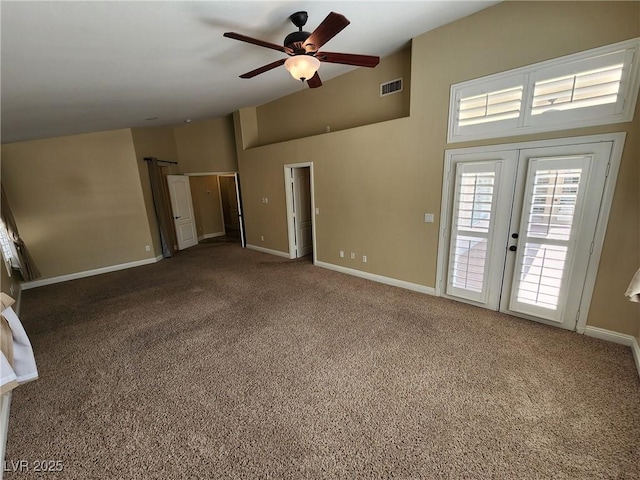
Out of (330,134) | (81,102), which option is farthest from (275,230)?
(81,102)

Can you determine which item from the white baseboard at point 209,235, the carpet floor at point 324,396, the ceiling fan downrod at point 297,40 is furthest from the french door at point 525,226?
the white baseboard at point 209,235

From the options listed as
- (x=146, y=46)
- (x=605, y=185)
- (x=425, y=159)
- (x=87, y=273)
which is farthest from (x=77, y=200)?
(x=605, y=185)

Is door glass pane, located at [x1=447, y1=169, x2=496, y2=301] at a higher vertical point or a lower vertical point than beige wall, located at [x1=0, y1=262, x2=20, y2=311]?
higher

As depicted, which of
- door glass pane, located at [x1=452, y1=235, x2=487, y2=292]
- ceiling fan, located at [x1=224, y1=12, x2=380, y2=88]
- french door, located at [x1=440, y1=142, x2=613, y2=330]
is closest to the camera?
ceiling fan, located at [x1=224, y1=12, x2=380, y2=88]

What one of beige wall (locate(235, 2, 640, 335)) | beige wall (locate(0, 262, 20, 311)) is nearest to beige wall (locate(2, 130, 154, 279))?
beige wall (locate(0, 262, 20, 311))

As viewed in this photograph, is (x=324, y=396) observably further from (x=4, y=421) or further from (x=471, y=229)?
(x=471, y=229)

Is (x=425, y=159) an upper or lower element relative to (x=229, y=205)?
upper

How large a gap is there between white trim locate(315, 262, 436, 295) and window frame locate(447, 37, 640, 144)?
79.0 inches

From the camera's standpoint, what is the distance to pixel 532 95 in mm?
2562

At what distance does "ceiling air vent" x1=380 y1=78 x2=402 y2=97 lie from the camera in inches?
147

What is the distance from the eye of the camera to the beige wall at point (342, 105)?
375 centimetres

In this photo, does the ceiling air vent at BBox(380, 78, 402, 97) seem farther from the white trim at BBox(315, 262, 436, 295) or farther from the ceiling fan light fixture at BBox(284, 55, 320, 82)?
the white trim at BBox(315, 262, 436, 295)

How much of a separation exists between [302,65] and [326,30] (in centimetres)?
35

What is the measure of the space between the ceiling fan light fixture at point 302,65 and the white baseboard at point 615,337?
12.1ft
